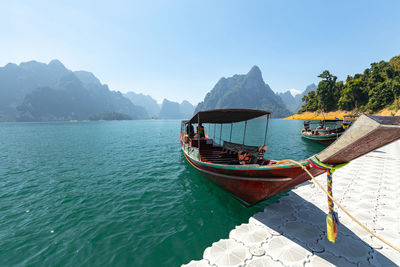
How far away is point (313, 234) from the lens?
446cm

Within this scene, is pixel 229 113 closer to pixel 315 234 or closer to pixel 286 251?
pixel 315 234

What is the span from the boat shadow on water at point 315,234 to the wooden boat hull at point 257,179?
858mm

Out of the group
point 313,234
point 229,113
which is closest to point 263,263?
point 313,234

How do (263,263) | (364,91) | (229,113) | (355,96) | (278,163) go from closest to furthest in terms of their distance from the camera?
(263,263) < (278,163) < (229,113) < (364,91) < (355,96)

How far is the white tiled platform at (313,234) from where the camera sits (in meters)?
3.70

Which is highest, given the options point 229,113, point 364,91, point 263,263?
point 364,91

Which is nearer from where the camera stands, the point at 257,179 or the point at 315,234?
the point at 315,234

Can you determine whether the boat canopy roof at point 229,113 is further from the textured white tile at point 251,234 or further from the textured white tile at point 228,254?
the textured white tile at point 228,254

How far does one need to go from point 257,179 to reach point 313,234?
7.00 ft

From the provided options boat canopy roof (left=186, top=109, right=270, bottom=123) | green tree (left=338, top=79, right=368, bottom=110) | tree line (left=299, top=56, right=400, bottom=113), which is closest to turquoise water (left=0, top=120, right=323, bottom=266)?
boat canopy roof (left=186, top=109, right=270, bottom=123)

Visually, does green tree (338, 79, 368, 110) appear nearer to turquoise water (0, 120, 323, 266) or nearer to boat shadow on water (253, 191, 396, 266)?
boat shadow on water (253, 191, 396, 266)

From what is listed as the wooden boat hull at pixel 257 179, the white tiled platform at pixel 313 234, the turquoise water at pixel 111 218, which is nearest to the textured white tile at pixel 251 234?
the white tiled platform at pixel 313 234

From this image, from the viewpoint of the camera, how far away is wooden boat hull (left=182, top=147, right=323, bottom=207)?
14.6ft

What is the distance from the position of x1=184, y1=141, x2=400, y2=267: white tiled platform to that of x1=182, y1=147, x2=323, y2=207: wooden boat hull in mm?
893
